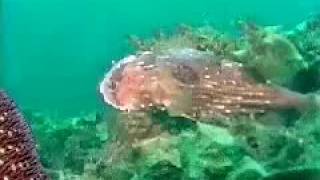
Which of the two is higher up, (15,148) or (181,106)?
(181,106)

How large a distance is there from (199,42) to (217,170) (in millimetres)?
1859

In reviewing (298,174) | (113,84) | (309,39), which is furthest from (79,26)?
(298,174)

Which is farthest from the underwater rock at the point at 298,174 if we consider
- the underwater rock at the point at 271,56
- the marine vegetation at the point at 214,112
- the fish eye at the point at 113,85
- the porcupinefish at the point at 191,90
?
the fish eye at the point at 113,85

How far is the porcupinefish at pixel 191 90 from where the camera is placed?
4523 mm

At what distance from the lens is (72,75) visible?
50250mm

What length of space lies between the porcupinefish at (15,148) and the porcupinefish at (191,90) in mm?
2009

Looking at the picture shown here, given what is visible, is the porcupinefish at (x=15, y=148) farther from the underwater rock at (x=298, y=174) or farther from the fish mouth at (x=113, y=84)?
the fish mouth at (x=113, y=84)

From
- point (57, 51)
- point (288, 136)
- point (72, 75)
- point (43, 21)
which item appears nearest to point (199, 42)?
point (288, 136)

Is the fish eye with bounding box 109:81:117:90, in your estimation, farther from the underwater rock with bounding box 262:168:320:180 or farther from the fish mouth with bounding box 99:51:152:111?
the underwater rock with bounding box 262:168:320:180

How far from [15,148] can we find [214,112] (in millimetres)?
2170

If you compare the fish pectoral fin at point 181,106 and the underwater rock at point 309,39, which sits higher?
the underwater rock at point 309,39

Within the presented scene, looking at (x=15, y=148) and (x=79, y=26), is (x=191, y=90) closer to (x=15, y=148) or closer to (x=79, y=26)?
(x=15, y=148)

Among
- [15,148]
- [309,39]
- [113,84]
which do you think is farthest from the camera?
[309,39]

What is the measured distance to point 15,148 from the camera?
255cm
